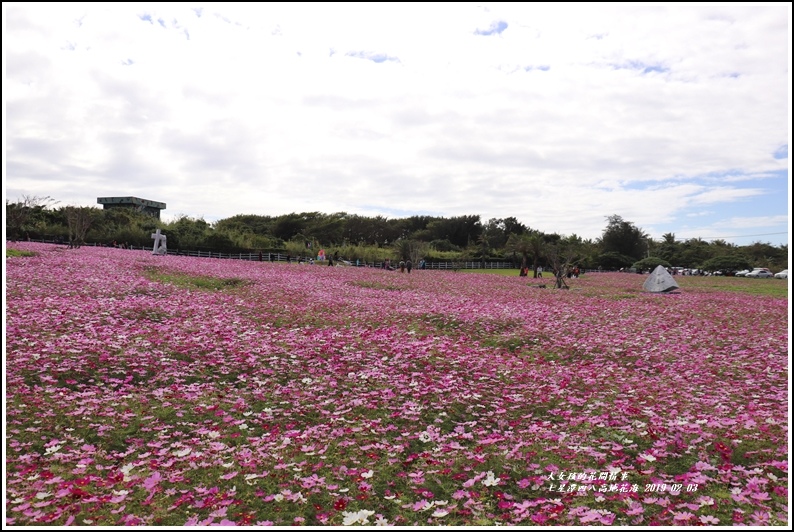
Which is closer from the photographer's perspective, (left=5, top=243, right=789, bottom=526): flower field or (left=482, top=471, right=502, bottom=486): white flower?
(left=5, top=243, right=789, bottom=526): flower field

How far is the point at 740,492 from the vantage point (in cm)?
568

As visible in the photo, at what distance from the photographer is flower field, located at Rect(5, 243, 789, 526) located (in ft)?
17.8

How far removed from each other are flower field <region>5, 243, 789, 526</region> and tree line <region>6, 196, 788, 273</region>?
23.7 meters

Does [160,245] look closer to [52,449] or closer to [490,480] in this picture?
[52,449]

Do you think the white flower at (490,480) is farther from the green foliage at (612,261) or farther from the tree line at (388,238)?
the green foliage at (612,261)

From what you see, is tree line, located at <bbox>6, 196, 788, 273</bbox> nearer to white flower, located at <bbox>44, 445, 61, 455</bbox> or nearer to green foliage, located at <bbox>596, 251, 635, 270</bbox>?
green foliage, located at <bbox>596, 251, 635, 270</bbox>

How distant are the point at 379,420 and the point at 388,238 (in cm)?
10280

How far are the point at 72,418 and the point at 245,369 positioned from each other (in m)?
3.52

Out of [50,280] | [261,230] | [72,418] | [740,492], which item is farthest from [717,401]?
[261,230]

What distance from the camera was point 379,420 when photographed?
812 cm

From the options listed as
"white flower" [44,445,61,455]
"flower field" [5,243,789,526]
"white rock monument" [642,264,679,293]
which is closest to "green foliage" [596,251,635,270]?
"white rock monument" [642,264,679,293]

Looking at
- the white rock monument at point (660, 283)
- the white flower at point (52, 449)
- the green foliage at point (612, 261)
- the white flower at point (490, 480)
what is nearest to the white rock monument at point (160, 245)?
the white rock monument at point (660, 283)

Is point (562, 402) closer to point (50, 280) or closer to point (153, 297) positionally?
point (153, 297)

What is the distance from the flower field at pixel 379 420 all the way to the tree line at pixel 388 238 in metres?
23.7
